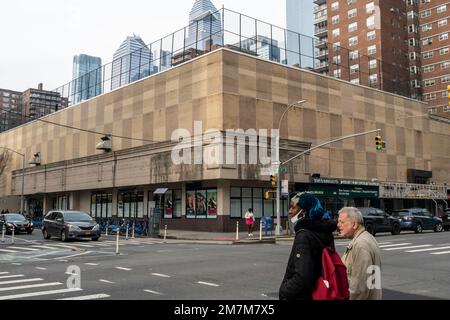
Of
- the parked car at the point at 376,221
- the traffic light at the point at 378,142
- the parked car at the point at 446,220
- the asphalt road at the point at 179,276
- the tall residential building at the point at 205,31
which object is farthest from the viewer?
the tall residential building at the point at 205,31

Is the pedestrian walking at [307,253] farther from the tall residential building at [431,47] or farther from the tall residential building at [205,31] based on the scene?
the tall residential building at [431,47]

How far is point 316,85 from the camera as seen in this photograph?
138 ft

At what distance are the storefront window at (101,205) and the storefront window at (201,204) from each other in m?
13.4

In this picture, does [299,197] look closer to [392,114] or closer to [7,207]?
[392,114]

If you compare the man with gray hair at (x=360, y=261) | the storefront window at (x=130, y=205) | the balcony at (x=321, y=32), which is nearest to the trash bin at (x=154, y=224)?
the storefront window at (x=130, y=205)

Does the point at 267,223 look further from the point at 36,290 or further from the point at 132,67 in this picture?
the point at 132,67

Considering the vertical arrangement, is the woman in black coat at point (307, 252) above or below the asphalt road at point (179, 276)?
above

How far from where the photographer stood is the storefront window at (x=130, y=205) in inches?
1713

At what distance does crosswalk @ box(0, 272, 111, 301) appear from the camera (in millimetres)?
8555

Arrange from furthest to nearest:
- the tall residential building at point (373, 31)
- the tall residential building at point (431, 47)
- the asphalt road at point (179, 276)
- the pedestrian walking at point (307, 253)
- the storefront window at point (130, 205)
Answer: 1. the tall residential building at point (431, 47)
2. the tall residential building at point (373, 31)
3. the storefront window at point (130, 205)
4. the asphalt road at point (179, 276)
5. the pedestrian walking at point (307, 253)

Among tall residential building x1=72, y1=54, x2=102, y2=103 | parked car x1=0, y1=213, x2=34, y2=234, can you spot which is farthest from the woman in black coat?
tall residential building x1=72, y1=54, x2=102, y2=103

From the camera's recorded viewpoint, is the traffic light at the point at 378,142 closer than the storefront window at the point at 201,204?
Yes

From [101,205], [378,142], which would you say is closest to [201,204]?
[378,142]
